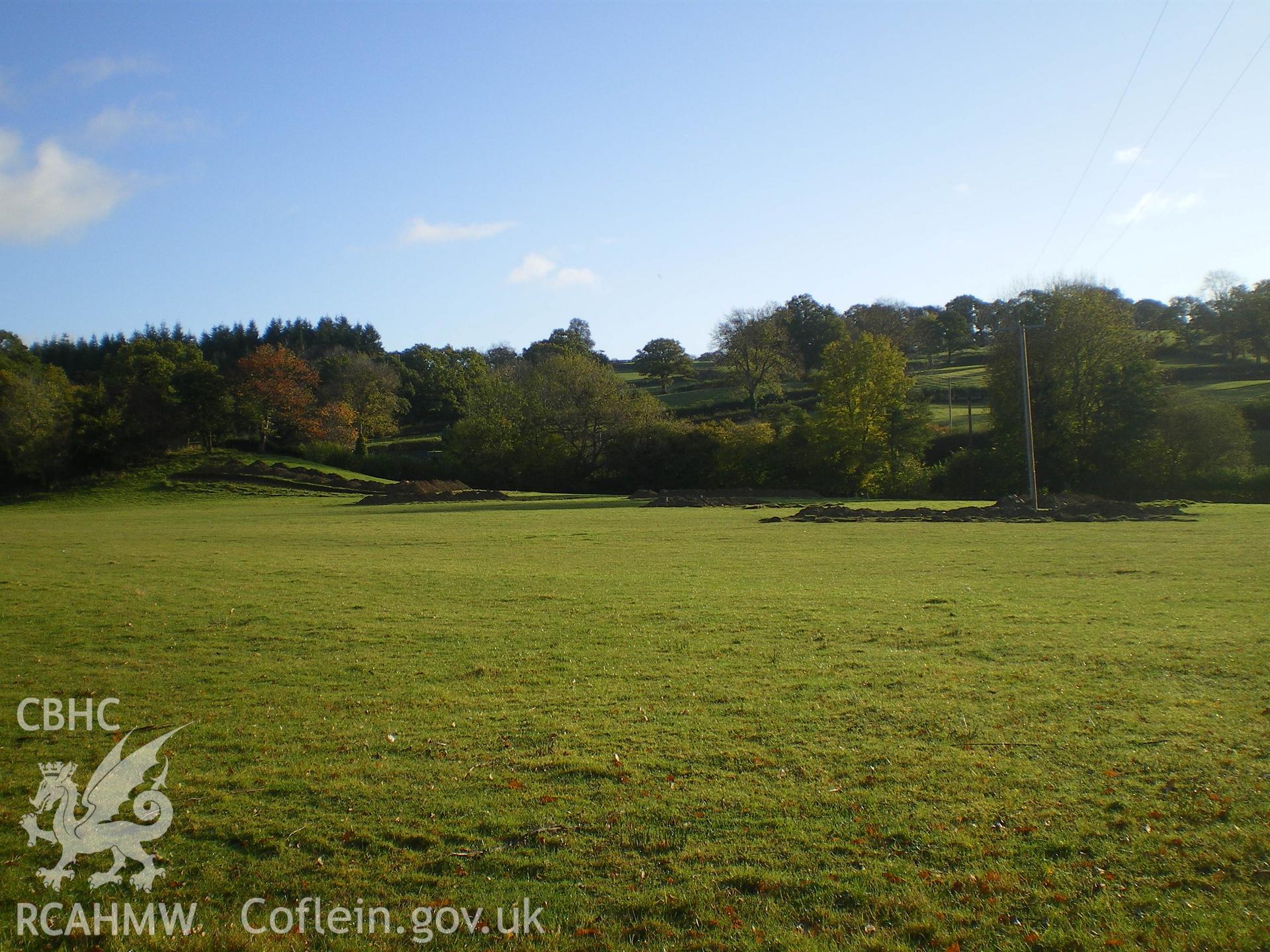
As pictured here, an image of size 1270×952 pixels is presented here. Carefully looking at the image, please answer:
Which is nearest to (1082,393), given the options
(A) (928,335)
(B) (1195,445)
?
(B) (1195,445)

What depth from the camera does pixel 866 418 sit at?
2852 inches

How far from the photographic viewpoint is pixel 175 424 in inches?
3147

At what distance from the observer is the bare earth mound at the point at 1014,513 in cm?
3784

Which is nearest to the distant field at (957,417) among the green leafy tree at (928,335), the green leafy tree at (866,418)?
the green leafy tree at (866,418)

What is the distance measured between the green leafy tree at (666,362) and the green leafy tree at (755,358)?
20.2 m

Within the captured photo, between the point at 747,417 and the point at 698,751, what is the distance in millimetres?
94362

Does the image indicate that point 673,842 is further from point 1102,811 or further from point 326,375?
point 326,375

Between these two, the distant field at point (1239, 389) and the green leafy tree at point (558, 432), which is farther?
the green leafy tree at point (558, 432)

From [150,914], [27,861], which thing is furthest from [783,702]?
[27,861]

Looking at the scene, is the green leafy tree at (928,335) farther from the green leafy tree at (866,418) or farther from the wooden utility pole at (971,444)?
the green leafy tree at (866,418)

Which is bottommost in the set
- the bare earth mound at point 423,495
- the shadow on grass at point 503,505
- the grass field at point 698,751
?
the grass field at point 698,751

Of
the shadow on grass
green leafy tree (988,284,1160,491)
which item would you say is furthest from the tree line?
the shadow on grass

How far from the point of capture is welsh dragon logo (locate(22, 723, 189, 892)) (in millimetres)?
6156

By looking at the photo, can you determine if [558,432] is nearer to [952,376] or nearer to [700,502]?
[700,502]
